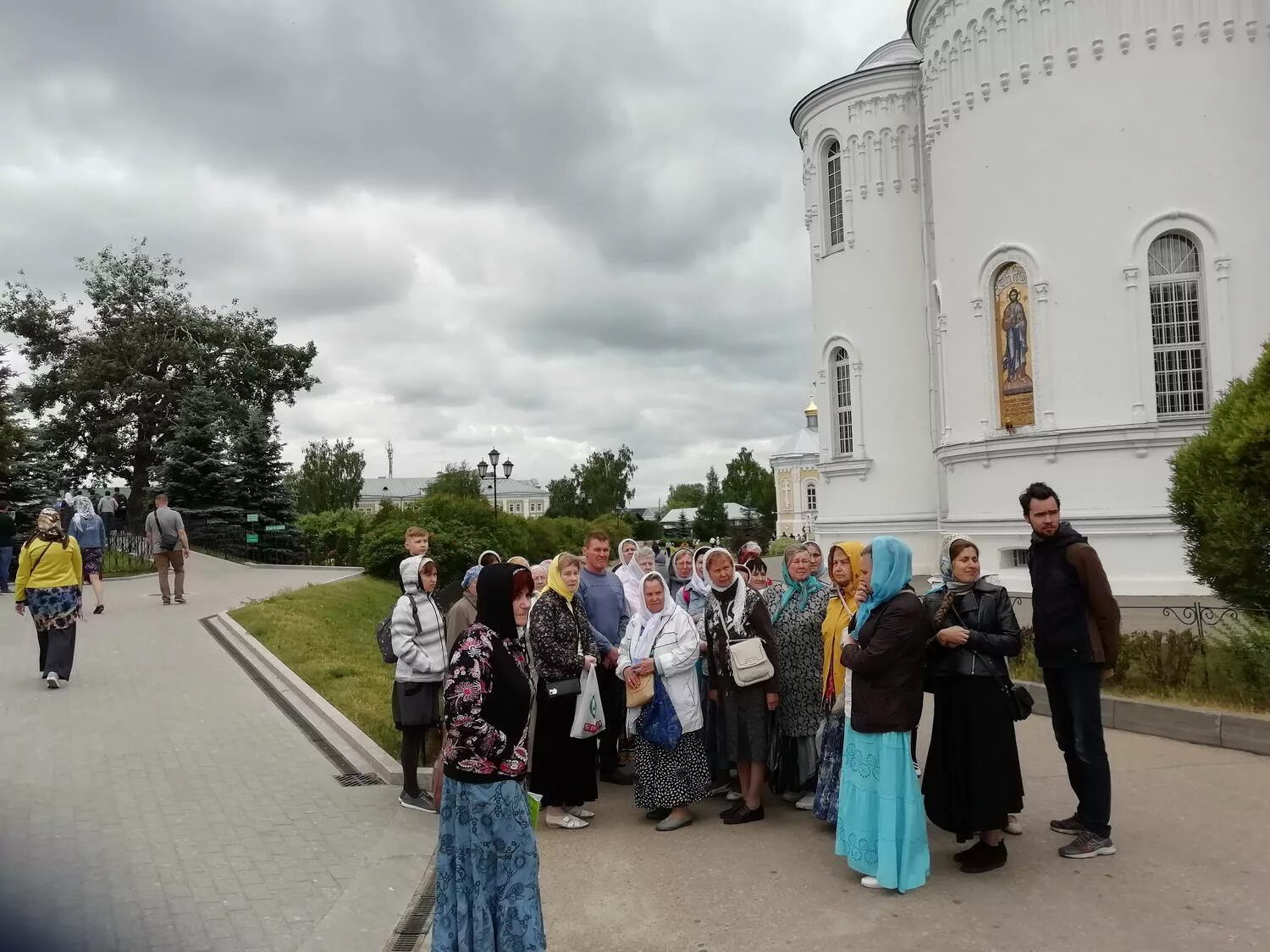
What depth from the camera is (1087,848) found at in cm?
528

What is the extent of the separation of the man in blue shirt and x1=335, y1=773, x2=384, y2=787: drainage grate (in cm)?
178

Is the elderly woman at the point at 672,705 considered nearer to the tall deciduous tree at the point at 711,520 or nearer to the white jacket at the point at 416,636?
the white jacket at the point at 416,636

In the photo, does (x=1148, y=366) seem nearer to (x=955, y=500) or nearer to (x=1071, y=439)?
(x=1071, y=439)

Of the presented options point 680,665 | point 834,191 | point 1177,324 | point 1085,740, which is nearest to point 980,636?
point 1085,740

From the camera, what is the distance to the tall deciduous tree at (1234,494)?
8.02 meters

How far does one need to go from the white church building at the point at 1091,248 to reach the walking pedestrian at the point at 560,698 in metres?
12.4

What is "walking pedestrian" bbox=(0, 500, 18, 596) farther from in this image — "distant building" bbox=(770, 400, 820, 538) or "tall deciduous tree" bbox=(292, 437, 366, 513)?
"distant building" bbox=(770, 400, 820, 538)

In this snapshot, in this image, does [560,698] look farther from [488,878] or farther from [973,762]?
[973,762]

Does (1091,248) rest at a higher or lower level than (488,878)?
higher

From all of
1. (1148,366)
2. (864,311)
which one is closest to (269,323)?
(864,311)

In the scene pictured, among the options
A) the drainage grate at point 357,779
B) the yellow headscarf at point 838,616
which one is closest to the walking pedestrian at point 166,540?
the drainage grate at point 357,779

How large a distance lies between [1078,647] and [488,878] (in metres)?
3.53

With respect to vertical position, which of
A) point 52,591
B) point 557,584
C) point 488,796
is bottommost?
point 488,796

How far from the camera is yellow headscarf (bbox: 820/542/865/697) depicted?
5805 millimetres
